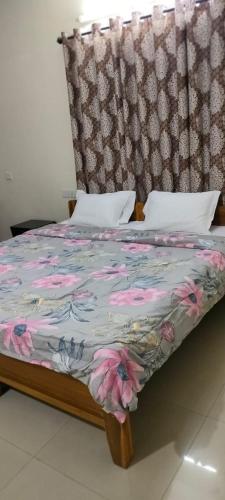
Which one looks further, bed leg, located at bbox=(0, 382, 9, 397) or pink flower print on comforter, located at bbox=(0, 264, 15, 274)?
pink flower print on comforter, located at bbox=(0, 264, 15, 274)

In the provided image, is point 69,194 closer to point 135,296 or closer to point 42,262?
point 42,262

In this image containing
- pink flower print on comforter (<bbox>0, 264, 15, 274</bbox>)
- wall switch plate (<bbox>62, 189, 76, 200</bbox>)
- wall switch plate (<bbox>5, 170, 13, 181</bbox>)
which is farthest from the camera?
wall switch plate (<bbox>5, 170, 13, 181</bbox>)

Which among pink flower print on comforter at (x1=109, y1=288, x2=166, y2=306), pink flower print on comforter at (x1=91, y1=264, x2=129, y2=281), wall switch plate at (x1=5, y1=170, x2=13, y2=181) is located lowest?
pink flower print on comforter at (x1=91, y1=264, x2=129, y2=281)

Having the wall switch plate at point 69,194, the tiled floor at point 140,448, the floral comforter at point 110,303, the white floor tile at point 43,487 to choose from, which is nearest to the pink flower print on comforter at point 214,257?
the floral comforter at point 110,303

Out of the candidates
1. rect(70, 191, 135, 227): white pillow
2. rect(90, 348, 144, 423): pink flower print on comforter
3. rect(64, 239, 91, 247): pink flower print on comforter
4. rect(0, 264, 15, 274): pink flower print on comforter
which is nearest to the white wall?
rect(70, 191, 135, 227): white pillow

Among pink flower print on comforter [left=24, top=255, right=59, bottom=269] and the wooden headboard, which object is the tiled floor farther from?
the wooden headboard

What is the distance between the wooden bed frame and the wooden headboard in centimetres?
177

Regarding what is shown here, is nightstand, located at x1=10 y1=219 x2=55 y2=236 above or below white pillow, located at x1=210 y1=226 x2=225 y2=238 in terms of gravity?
below

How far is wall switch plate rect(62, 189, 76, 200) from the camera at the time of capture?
3.61 m

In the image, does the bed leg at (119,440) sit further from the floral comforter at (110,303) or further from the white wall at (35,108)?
the white wall at (35,108)

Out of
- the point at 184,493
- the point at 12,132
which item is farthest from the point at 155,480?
the point at 12,132

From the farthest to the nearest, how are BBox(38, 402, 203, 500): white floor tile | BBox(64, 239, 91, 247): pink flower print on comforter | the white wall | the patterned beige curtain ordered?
the white wall
BBox(64, 239, 91, 247): pink flower print on comforter
the patterned beige curtain
BBox(38, 402, 203, 500): white floor tile

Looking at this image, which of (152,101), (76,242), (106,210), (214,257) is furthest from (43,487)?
(152,101)

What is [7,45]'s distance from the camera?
353 cm
